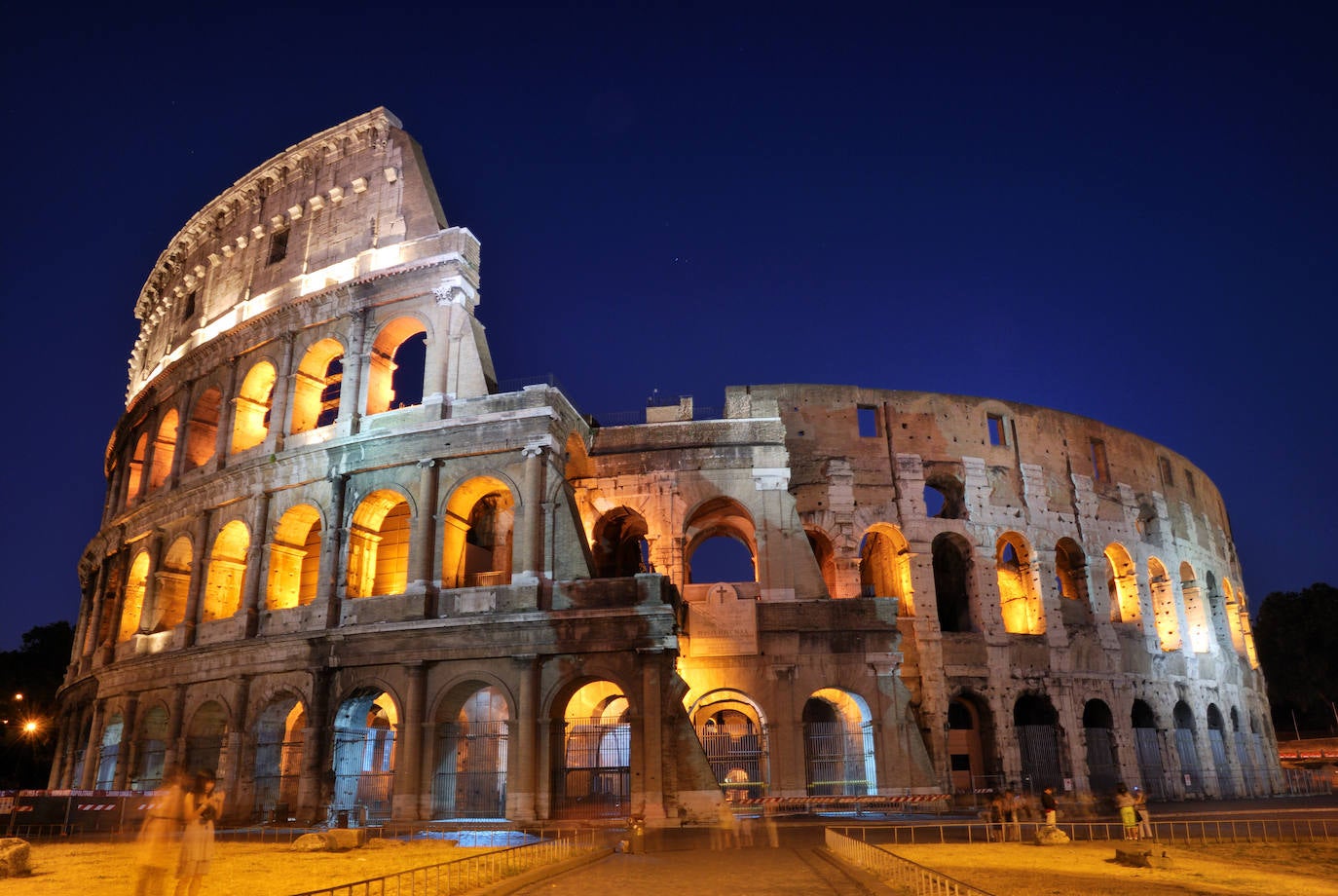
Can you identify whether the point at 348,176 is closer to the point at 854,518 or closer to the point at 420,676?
the point at 420,676

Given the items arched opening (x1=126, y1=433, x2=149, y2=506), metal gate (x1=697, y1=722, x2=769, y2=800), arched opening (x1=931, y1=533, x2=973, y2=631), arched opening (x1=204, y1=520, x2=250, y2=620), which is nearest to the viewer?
metal gate (x1=697, y1=722, x2=769, y2=800)

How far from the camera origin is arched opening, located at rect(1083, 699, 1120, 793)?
24.9 metres

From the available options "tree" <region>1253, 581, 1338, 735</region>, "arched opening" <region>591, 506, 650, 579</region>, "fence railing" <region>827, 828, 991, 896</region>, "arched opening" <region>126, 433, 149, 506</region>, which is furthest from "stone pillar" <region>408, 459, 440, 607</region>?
"tree" <region>1253, 581, 1338, 735</region>

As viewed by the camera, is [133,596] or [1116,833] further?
[133,596]

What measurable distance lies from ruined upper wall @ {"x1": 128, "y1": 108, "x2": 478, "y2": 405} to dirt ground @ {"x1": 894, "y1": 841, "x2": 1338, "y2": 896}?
16.2m

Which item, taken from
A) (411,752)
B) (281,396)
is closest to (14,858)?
(411,752)

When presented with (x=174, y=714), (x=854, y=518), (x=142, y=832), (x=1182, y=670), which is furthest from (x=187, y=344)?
(x=1182, y=670)

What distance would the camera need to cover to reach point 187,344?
26844 mm

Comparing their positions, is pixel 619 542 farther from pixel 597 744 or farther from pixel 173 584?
pixel 173 584

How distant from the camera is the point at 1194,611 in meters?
30.5

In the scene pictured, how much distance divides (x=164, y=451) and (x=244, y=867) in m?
18.0

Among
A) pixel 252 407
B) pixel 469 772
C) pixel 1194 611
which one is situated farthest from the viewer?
pixel 1194 611

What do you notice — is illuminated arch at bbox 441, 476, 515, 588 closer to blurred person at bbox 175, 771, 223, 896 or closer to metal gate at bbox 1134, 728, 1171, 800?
blurred person at bbox 175, 771, 223, 896

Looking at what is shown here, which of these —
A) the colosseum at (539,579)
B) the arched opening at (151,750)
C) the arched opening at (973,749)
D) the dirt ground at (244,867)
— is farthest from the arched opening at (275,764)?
the arched opening at (973,749)
